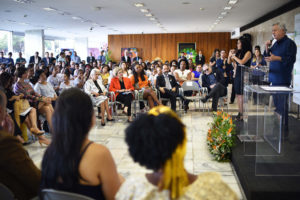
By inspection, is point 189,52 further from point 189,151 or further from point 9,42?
point 189,151

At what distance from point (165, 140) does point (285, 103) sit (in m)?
2.22

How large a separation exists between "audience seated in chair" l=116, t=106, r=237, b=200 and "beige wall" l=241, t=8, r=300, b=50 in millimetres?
8611

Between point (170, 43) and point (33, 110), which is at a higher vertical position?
point (170, 43)

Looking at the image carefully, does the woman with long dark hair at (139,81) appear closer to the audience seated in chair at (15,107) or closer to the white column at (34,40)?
the audience seated in chair at (15,107)

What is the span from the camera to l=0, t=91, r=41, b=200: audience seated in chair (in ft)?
5.77

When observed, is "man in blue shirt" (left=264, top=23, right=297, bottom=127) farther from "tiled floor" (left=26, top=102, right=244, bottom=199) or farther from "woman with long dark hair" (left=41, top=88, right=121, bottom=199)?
"woman with long dark hair" (left=41, top=88, right=121, bottom=199)

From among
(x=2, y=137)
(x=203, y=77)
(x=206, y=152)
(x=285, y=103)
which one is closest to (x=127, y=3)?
(x=203, y=77)

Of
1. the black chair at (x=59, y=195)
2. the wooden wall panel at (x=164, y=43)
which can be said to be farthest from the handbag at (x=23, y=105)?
the wooden wall panel at (x=164, y=43)

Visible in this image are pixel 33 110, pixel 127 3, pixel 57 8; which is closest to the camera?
pixel 33 110

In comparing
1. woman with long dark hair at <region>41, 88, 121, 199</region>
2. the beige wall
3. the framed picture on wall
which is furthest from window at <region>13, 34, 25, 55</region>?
woman with long dark hair at <region>41, 88, 121, 199</region>

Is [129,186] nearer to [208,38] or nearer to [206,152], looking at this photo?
[206,152]

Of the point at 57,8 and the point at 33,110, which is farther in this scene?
the point at 57,8

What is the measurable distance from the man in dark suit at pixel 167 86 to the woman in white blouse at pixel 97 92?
1.43 meters

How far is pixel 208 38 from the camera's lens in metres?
21.5
